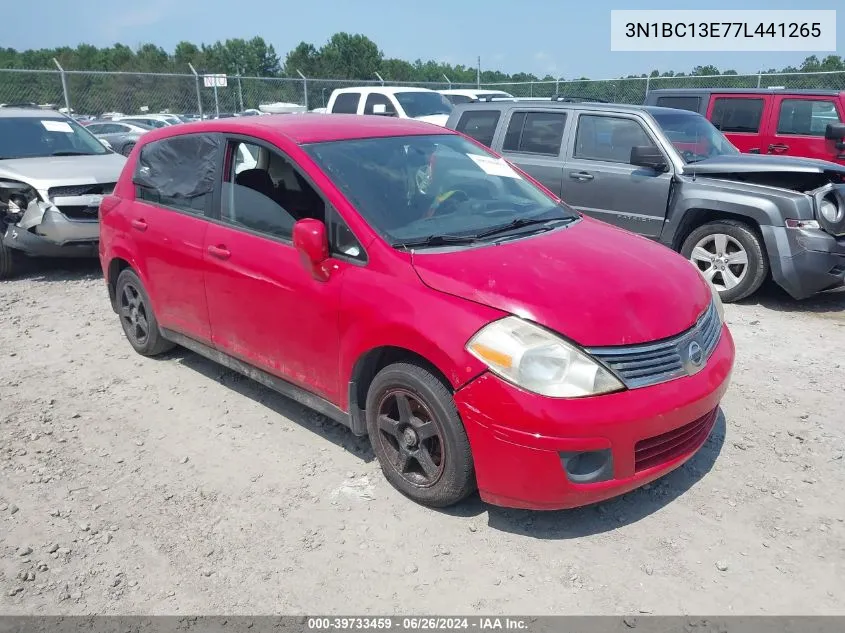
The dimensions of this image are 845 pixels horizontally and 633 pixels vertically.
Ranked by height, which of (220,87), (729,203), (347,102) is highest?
(220,87)

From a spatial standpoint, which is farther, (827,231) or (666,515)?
(827,231)

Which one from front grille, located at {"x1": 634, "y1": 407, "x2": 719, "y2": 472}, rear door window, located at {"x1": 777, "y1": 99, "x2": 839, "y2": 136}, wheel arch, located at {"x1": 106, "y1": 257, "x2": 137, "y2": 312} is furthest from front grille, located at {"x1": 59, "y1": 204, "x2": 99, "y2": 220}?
rear door window, located at {"x1": 777, "y1": 99, "x2": 839, "y2": 136}

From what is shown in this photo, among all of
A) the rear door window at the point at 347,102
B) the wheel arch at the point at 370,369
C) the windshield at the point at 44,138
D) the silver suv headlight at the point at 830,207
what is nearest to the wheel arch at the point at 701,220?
the silver suv headlight at the point at 830,207

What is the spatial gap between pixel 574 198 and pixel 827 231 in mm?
2352

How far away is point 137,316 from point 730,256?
515 centimetres

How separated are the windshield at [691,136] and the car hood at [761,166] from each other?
21cm

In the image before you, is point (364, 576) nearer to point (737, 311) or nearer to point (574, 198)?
point (737, 311)

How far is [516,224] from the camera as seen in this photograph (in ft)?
12.3

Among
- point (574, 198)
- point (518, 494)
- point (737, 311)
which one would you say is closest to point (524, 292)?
point (518, 494)

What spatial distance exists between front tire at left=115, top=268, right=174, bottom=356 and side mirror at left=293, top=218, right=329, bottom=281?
2.01 m

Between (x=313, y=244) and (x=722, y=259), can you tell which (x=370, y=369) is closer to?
(x=313, y=244)

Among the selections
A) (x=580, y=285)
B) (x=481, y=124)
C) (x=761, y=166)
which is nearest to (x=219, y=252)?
(x=580, y=285)

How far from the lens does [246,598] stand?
2.79m

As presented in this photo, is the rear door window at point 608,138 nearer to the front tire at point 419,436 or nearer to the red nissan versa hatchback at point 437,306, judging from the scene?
the red nissan versa hatchback at point 437,306
